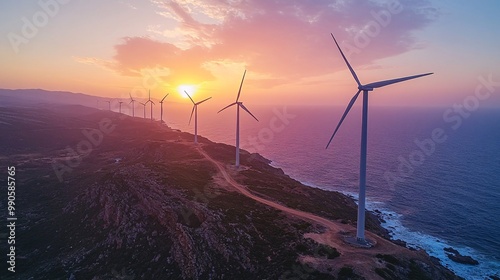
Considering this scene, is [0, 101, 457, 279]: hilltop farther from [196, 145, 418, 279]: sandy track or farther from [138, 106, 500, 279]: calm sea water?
[138, 106, 500, 279]: calm sea water

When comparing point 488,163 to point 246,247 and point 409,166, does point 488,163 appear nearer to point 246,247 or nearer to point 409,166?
point 409,166

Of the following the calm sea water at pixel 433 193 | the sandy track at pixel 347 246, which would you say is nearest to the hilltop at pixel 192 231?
the sandy track at pixel 347 246

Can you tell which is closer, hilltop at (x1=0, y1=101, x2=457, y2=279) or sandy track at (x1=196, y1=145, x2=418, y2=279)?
sandy track at (x1=196, y1=145, x2=418, y2=279)

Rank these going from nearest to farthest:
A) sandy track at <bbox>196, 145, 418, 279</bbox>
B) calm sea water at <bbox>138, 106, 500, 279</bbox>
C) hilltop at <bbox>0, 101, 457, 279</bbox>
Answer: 1. sandy track at <bbox>196, 145, 418, 279</bbox>
2. hilltop at <bbox>0, 101, 457, 279</bbox>
3. calm sea water at <bbox>138, 106, 500, 279</bbox>

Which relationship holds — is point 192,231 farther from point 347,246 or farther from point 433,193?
point 433,193

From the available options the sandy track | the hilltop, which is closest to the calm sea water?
the hilltop

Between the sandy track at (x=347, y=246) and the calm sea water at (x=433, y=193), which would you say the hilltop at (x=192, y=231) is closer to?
the sandy track at (x=347, y=246)

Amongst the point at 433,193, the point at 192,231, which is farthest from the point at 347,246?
the point at 433,193

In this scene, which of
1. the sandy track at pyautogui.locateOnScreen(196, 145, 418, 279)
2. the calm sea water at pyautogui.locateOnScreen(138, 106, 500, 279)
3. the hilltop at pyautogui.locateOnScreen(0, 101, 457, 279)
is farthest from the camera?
the calm sea water at pyautogui.locateOnScreen(138, 106, 500, 279)

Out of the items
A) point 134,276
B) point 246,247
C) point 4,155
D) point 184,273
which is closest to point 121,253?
point 134,276
